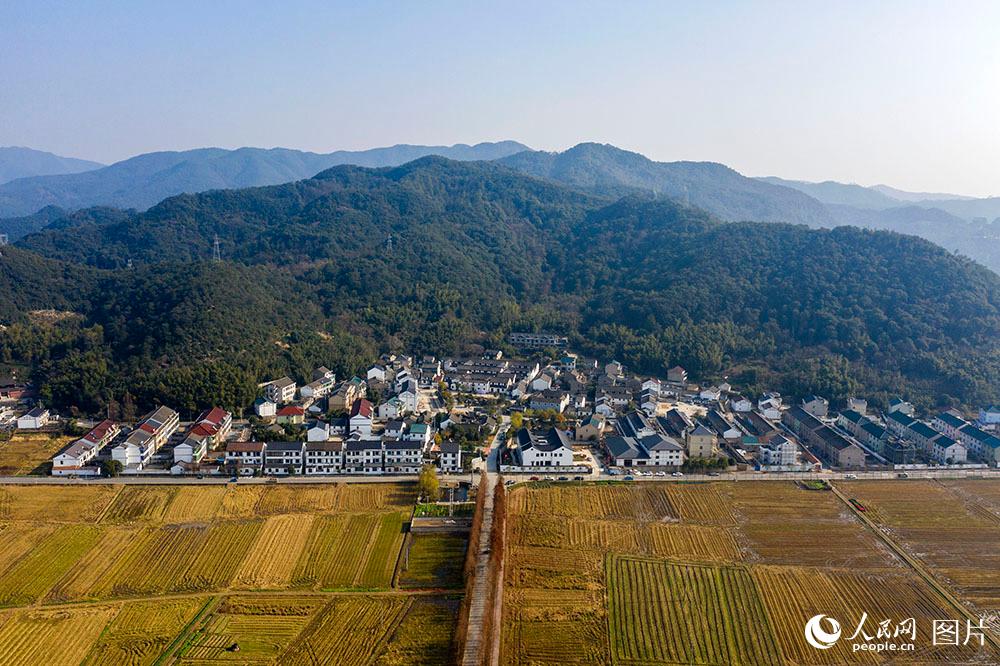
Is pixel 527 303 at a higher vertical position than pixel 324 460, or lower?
higher

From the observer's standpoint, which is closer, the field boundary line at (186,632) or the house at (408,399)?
the field boundary line at (186,632)

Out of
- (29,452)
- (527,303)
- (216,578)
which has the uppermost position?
(527,303)

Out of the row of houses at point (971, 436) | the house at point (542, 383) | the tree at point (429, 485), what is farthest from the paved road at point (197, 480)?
the row of houses at point (971, 436)

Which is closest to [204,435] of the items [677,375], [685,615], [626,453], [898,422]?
[626,453]

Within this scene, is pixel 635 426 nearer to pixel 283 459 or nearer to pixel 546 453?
pixel 546 453

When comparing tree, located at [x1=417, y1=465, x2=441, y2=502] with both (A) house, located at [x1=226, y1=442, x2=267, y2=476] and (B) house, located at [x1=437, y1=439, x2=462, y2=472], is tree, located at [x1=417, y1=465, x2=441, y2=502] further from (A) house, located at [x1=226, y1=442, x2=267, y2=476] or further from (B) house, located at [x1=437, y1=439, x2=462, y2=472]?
(A) house, located at [x1=226, y1=442, x2=267, y2=476]

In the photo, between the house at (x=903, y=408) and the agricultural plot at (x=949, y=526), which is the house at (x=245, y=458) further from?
the house at (x=903, y=408)
